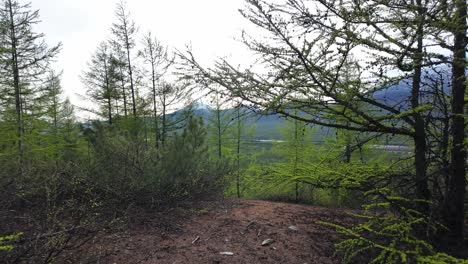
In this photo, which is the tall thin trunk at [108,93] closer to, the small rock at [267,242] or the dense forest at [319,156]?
the dense forest at [319,156]

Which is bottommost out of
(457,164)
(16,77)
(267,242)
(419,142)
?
(267,242)

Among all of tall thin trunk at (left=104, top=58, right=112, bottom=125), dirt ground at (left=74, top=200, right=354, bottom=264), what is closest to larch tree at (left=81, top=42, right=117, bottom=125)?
tall thin trunk at (left=104, top=58, right=112, bottom=125)

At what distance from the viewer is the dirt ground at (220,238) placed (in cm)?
377

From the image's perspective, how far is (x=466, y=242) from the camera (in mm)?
3547

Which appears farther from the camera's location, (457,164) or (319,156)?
(319,156)

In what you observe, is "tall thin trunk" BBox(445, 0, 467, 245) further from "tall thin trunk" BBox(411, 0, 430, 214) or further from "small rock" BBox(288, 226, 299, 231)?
"small rock" BBox(288, 226, 299, 231)

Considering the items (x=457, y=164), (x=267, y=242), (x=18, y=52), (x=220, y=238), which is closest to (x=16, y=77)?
(x=18, y=52)

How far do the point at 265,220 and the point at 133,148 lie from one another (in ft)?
9.17

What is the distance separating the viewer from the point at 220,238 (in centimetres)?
436

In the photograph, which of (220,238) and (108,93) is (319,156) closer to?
(220,238)

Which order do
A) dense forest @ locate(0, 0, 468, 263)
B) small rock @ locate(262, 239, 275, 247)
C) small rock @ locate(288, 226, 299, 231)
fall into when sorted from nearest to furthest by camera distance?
dense forest @ locate(0, 0, 468, 263) < small rock @ locate(262, 239, 275, 247) < small rock @ locate(288, 226, 299, 231)

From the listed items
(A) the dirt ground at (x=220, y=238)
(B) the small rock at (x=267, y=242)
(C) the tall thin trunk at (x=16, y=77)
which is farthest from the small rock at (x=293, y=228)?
(C) the tall thin trunk at (x=16, y=77)

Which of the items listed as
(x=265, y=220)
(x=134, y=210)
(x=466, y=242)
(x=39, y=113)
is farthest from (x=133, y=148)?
(x=39, y=113)

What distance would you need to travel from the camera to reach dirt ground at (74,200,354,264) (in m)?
3.77
